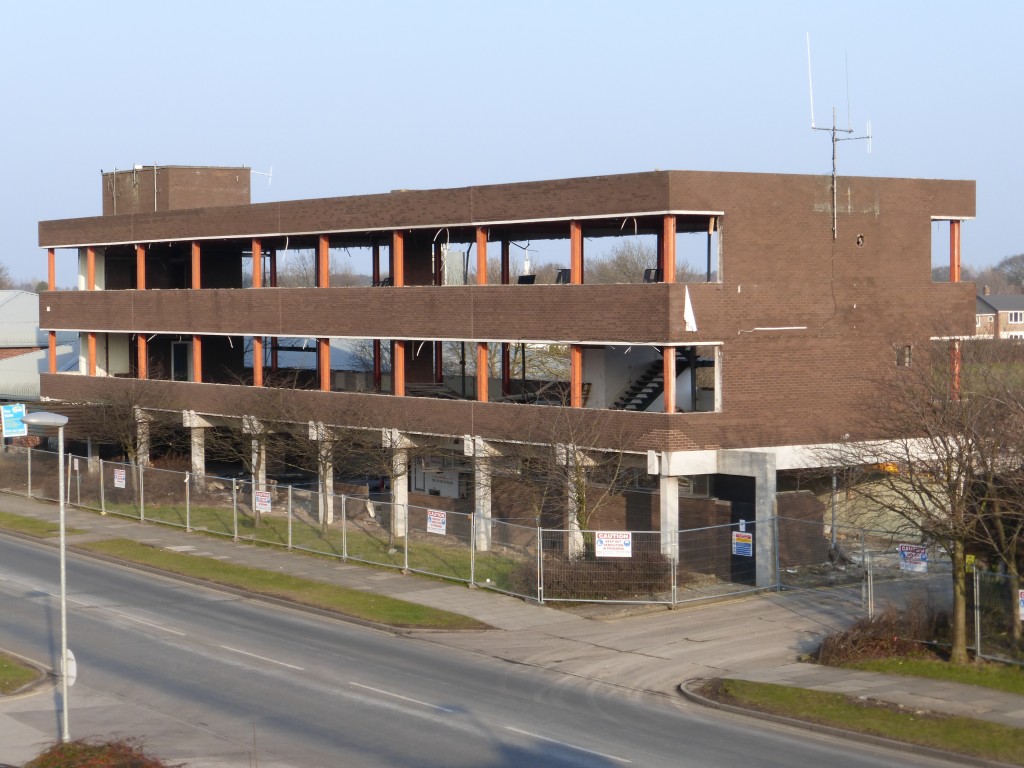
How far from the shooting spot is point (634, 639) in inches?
1064

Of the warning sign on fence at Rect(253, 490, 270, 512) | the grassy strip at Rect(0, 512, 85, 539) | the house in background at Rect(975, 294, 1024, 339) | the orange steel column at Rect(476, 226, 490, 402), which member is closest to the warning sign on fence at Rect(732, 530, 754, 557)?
the orange steel column at Rect(476, 226, 490, 402)

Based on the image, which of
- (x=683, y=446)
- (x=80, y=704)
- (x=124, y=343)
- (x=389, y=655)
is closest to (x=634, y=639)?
(x=389, y=655)

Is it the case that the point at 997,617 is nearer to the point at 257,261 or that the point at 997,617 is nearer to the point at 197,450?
the point at 257,261

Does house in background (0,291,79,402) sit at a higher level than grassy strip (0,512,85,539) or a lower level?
higher

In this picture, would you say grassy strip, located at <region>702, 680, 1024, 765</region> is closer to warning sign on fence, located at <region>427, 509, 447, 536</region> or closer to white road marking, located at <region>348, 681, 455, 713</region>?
white road marking, located at <region>348, 681, 455, 713</region>

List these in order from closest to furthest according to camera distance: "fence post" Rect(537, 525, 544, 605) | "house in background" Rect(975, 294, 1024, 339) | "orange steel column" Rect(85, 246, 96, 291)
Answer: "fence post" Rect(537, 525, 544, 605), "orange steel column" Rect(85, 246, 96, 291), "house in background" Rect(975, 294, 1024, 339)

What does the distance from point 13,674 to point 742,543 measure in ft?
55.0

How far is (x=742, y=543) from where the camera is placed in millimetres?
31906

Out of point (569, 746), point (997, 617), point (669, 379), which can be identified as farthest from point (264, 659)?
point (669, 379)

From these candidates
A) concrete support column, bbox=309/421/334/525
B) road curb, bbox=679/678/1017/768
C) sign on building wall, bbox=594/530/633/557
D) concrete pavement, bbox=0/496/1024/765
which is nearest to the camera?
road curb, bbox=679/678/1017/768

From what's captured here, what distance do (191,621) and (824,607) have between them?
14015 mm

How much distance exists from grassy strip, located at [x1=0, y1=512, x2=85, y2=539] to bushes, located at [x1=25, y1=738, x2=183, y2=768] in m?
27.3

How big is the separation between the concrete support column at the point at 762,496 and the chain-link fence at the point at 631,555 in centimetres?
4

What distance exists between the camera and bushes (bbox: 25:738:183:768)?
50.6 ft
